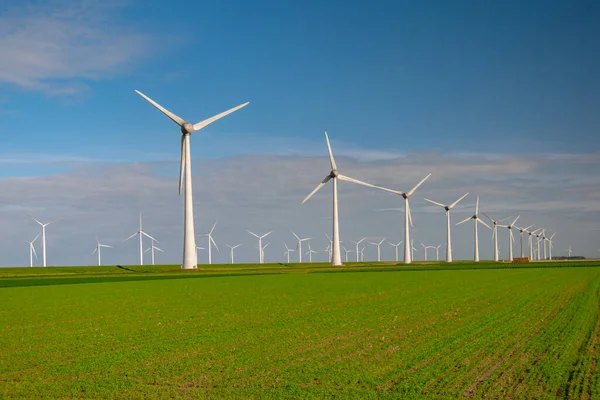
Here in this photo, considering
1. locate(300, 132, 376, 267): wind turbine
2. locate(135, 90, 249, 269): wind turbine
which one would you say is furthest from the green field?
locate(300, 132, 376, 267): wind turbine

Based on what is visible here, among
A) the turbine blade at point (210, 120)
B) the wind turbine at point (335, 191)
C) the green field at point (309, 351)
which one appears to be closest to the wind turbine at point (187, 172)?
the turbine blade at point (210, 120)

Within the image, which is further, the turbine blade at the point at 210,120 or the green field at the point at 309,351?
the turbine blade at the point at 210,120

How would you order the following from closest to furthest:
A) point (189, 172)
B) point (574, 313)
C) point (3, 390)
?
point (3, 390) < point (574, 313) < point (189, 172)

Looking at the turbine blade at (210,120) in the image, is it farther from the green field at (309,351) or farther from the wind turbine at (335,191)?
the green field at (309,351)

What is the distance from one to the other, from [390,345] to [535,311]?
44.1 ft

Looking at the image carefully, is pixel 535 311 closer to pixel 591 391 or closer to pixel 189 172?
pixel 591 391

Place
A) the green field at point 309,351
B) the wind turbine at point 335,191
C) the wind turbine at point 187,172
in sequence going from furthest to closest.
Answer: the wind turbine at point 335,191 → the wind turbine at point 187,172 → the green field at point 309,351

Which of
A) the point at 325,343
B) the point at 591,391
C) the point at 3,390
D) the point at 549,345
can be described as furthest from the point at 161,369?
the point at 549,345

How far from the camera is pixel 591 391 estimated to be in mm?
14227

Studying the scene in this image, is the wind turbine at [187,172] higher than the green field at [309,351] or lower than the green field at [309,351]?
higher

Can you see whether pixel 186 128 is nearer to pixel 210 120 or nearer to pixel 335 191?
pixel 210 120

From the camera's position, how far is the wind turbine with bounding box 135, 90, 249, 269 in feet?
307

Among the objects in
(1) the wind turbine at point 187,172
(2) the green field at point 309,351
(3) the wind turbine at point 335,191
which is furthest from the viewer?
(3) the wind turbine at point 335,191

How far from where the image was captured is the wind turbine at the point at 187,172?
307 feet
